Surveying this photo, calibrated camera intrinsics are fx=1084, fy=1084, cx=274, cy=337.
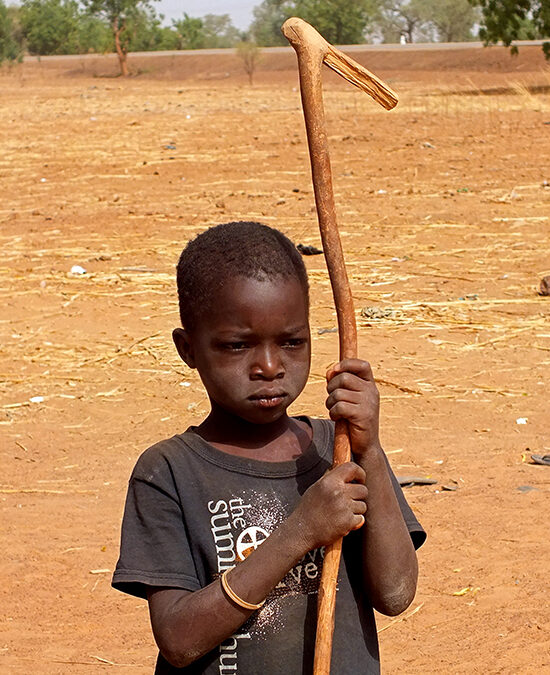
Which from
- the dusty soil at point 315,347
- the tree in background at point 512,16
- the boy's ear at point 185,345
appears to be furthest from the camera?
the tree in background at point 512,16

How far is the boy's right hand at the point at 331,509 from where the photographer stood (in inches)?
63.3

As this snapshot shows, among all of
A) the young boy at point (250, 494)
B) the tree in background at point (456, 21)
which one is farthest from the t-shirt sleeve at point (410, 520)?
the tree in background at point (456, 21)

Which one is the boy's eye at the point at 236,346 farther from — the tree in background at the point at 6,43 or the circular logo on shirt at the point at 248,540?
the tree in background at the point at 6,43

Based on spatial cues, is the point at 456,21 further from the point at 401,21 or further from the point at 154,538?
the point at 154,538

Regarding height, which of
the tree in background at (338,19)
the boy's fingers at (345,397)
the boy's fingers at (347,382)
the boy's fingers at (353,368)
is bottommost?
the boy's fingers at (345,397)

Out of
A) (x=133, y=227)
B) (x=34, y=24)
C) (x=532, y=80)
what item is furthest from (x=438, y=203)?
(x=34, y=24)

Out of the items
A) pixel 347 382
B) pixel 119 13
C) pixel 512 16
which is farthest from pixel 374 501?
pixel 119 13

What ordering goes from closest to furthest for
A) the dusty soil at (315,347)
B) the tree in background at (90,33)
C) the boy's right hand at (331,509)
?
the boy's right hand at (331,509) → the dusty soil at (315,347) → the tree in background at (90,33)

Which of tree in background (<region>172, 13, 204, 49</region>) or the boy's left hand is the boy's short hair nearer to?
the boy's left hand

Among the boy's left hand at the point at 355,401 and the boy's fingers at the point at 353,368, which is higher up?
the boy's fingers at the point at 353,368

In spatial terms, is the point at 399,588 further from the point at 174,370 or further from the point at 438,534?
the point at 174,370

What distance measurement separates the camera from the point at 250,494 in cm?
176

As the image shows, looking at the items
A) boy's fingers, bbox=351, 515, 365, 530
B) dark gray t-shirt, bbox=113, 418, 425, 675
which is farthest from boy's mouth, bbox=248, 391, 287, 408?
boy's fingers, bbox=351, 515, 365, 530

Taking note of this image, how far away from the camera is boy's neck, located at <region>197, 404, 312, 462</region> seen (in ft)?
5.90
